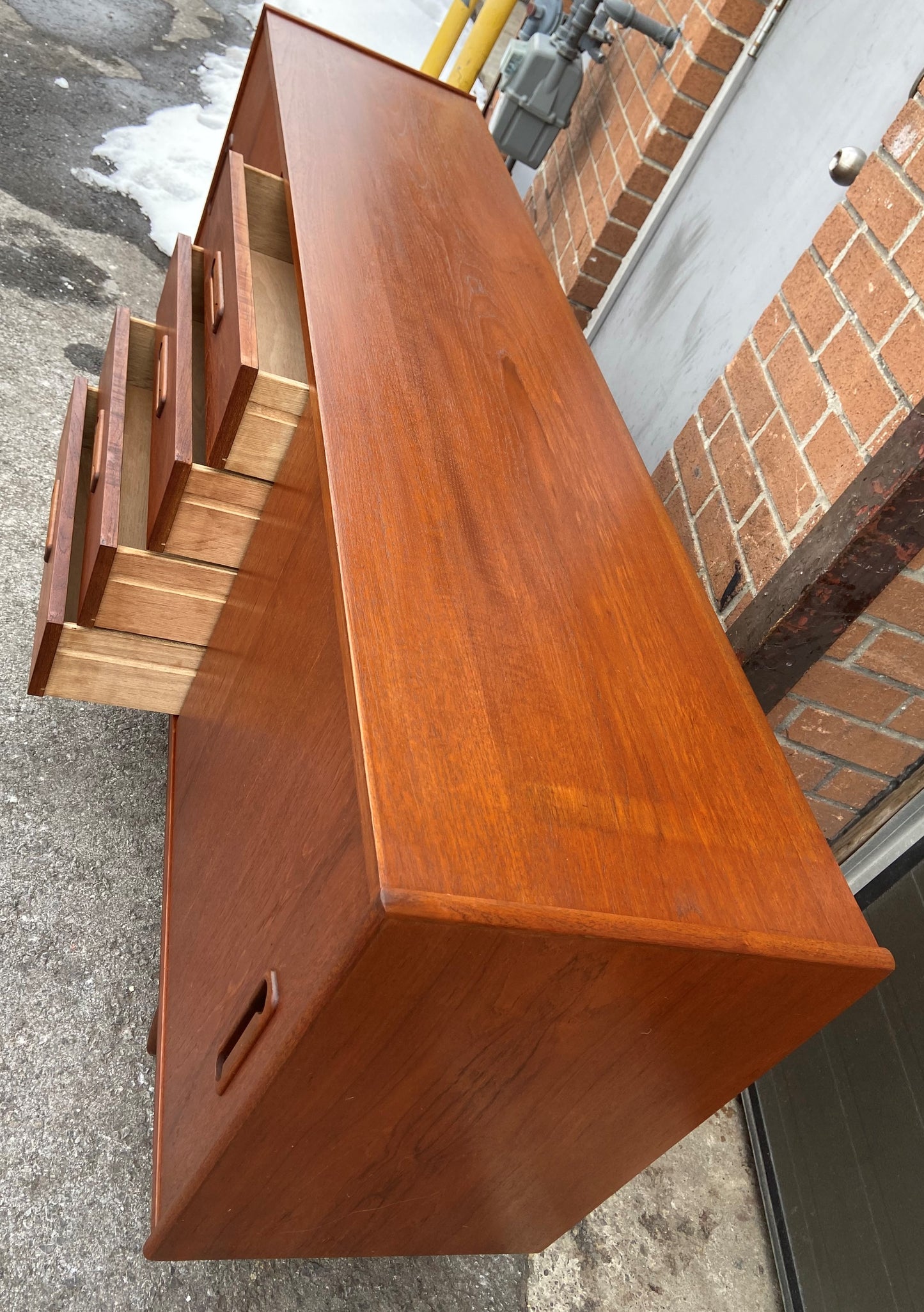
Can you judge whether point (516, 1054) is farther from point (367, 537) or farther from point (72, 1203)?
point (72, 1203)

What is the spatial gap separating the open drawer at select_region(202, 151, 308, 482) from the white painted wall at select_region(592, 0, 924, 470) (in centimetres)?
101

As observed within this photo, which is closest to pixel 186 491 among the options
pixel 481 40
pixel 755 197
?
pixel 755 197

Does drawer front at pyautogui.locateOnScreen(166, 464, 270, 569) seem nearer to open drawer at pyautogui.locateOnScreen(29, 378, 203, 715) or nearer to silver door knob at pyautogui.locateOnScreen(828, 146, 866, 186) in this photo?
open drawer at pyautogui.locateOnScreen(29, 378, 203, 715)

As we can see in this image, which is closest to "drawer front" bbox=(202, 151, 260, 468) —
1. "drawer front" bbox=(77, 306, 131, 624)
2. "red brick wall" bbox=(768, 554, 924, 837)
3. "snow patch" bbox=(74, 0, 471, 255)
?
"drawer front" bbox=(77, 306, 131, 624)

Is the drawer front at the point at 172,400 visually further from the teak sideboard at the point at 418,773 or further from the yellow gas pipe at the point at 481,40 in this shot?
the yellow gas pipe at the point at 481,40

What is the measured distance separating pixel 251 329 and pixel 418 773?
0.80m

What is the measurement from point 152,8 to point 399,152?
3705 millimetres

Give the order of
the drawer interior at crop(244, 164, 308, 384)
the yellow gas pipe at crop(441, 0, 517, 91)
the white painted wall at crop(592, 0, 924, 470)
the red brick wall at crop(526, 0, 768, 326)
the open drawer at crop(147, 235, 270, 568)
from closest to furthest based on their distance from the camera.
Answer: the open drawer at crop(147, 235, 270, 568), the drawer interior at crop(244, 164, 308, 384), the white painted wall at crop(592, 0, 924, 470), the red brick wall at crop(526, 0, 768, 326), the yellow gas pipe at crop(441, 0, 517, 91)

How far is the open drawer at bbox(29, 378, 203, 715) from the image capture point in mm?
1551

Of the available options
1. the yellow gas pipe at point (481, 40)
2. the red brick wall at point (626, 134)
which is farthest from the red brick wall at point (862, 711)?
the yellow gas pipe at point (481, 40)

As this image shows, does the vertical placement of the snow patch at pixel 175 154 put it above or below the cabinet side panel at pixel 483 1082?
below

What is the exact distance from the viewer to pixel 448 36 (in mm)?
4297

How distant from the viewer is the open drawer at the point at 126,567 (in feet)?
4.83

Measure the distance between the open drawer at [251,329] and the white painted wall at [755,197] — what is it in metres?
1.01
